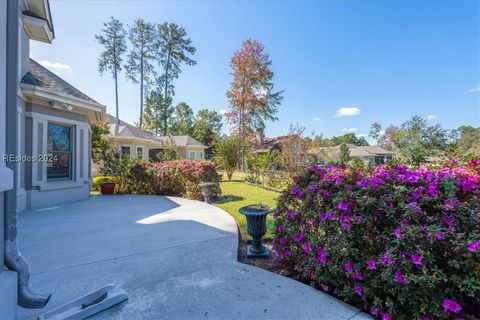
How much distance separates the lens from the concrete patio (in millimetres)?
2314

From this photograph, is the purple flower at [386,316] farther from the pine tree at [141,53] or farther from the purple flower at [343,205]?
the pine tree at [141,53]

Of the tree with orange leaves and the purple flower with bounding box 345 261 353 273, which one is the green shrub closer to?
the purple flower with bounding box 345 261 353 273

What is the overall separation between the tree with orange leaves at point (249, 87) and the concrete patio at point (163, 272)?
2333 centimetres

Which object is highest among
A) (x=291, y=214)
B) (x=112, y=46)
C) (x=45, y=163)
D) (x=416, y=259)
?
(x=112, y=46)

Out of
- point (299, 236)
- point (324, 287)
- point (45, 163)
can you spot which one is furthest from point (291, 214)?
point (45, 163)

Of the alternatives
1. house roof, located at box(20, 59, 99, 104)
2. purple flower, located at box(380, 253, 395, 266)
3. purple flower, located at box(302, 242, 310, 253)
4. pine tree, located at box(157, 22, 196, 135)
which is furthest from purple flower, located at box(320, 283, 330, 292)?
pine tree, located at box(157, 22, 196, 135)

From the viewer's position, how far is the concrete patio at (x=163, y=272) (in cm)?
231

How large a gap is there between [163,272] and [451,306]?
3.10m

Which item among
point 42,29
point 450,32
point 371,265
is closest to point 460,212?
point 371,265

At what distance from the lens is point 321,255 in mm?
2684

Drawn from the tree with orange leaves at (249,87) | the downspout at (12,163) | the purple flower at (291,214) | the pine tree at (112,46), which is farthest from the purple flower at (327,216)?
the pine tree at (112,46)

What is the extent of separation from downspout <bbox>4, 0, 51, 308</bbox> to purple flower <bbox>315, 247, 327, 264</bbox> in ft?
9.85

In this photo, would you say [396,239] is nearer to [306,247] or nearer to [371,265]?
[371,265]

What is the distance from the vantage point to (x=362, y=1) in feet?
27.0
